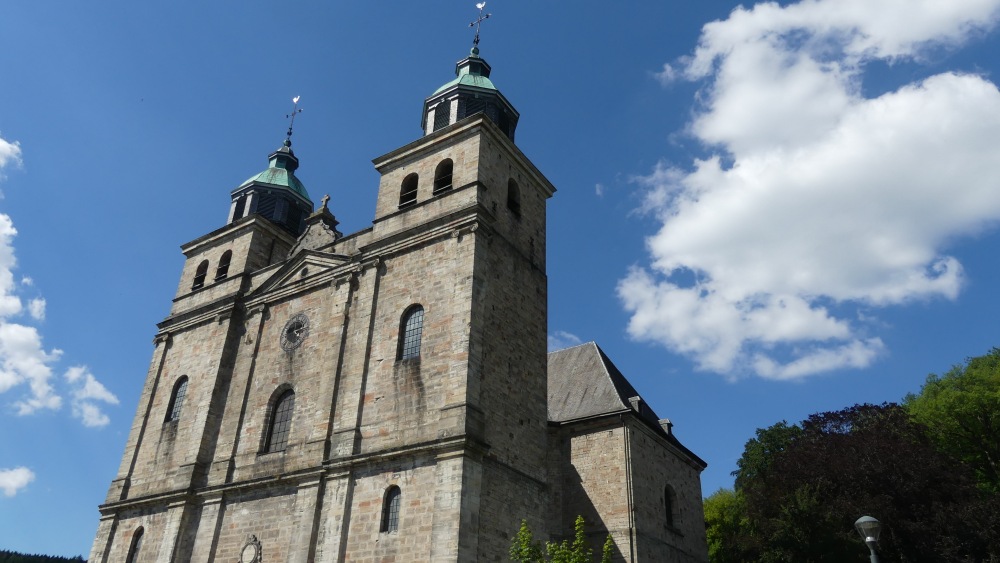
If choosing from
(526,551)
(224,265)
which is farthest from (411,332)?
(224,265)

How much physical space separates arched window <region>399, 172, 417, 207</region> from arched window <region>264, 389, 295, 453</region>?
21.5 feet

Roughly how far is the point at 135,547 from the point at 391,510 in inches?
401

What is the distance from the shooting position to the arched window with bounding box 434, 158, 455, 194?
2178 centimetres

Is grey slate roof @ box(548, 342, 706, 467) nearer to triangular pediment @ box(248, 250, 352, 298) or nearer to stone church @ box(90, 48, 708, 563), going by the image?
stone church @ box(90, 48, 708, 563)

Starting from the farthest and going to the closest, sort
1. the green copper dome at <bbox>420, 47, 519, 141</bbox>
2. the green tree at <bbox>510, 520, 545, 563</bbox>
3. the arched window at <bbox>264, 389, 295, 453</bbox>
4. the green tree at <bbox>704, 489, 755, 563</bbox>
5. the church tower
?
the green tree at <bbox>704, 489, 755, 563</bbox> < the green copper dome at <bbox>420, 47, 519, 141</bbox> < the arched window at <bbox>264, 389, 295, 453</bbox> < the church tower < the green tree at <bbox>510, 520, 545, 563</bbox>

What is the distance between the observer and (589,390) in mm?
25188

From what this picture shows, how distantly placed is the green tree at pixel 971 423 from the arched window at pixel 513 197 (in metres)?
18.8

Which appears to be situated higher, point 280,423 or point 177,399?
point 177,399

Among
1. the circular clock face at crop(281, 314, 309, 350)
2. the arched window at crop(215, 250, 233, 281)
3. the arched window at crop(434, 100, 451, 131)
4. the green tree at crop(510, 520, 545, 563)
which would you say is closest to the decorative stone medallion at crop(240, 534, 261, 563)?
the circular clock face at crop(281, 314, 309, 350)

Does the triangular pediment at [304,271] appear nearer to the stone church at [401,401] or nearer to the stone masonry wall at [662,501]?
the stone church at [401,401]

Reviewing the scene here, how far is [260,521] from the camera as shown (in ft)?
62.9

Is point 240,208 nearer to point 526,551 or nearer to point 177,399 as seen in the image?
point 177,399

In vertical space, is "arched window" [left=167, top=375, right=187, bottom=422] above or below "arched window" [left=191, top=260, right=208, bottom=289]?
below

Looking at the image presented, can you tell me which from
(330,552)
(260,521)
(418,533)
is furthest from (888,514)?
(260,521)
